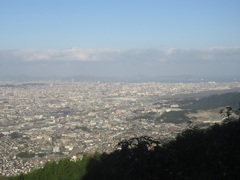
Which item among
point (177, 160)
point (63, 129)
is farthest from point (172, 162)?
point (63, 129)

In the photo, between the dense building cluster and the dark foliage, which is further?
the dense building cluster

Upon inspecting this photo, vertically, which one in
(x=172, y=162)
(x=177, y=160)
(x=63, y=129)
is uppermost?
(x=172, y=162)

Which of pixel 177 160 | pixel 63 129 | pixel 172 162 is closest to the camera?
pixel 172 162

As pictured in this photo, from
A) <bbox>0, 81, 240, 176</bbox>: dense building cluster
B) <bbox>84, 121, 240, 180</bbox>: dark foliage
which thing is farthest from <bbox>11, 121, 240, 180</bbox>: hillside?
<bbox>0, 81, 240, 176</bbox>: dense building cluster

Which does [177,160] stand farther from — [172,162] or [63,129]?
[63,129]

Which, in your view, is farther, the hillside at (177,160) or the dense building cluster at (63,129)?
the dense building cluster at (63,129)

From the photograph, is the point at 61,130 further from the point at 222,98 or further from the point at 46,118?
the point at 222,98

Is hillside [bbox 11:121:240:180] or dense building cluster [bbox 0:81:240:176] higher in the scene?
hillside [bbox 11:121:240:180]

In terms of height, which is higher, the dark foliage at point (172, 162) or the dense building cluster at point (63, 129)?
the dark foliage at point (172, 162)

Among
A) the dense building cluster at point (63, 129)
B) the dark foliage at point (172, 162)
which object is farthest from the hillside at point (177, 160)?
the dense building cluster at point (63, 129)

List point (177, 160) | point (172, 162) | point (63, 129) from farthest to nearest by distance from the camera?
point (63, 129)
point (177, 160)
point (172, 162)

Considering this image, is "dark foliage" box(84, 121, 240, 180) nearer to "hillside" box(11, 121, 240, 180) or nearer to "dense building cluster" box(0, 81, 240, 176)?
"hillside" box(11, 121, 240, 180)

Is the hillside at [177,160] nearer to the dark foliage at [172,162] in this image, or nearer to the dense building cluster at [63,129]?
the dark foliage at [172,162]
